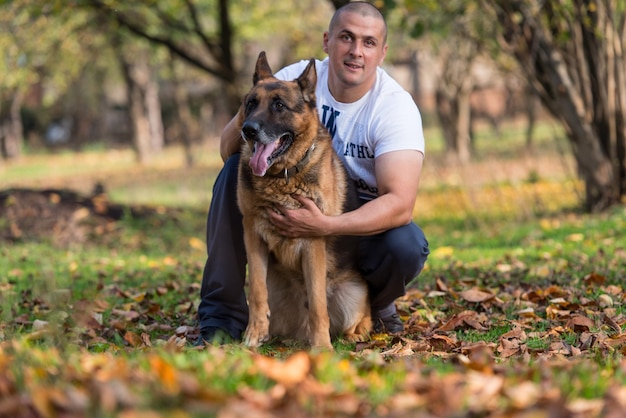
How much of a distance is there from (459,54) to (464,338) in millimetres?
15323

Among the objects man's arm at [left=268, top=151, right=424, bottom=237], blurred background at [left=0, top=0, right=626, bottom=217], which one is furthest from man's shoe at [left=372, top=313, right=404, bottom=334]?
blurred background at [left=0, top=0, right=626, bottom=217]

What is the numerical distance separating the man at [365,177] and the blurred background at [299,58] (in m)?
3.24

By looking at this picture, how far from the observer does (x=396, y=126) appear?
4.48 metres

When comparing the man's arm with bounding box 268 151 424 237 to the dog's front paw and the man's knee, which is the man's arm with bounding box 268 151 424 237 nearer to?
the man's knee

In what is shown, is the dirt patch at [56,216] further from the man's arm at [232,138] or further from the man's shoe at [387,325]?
the man's shoe at [387,325]

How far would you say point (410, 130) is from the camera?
4480 mm

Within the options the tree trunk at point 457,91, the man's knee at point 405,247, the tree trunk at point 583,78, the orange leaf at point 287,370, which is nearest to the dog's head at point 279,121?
the man's knee at point 405,247

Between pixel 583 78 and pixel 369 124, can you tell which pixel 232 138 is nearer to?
pixel 369 124

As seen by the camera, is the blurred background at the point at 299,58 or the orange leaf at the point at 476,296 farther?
the blurred background at the point at 299,58

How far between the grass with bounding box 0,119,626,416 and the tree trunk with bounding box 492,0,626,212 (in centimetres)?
71

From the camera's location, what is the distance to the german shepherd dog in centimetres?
422

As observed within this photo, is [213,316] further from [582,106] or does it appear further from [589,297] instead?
[582,106]

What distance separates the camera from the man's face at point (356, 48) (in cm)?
451

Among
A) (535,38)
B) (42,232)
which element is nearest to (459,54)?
(535,38)
